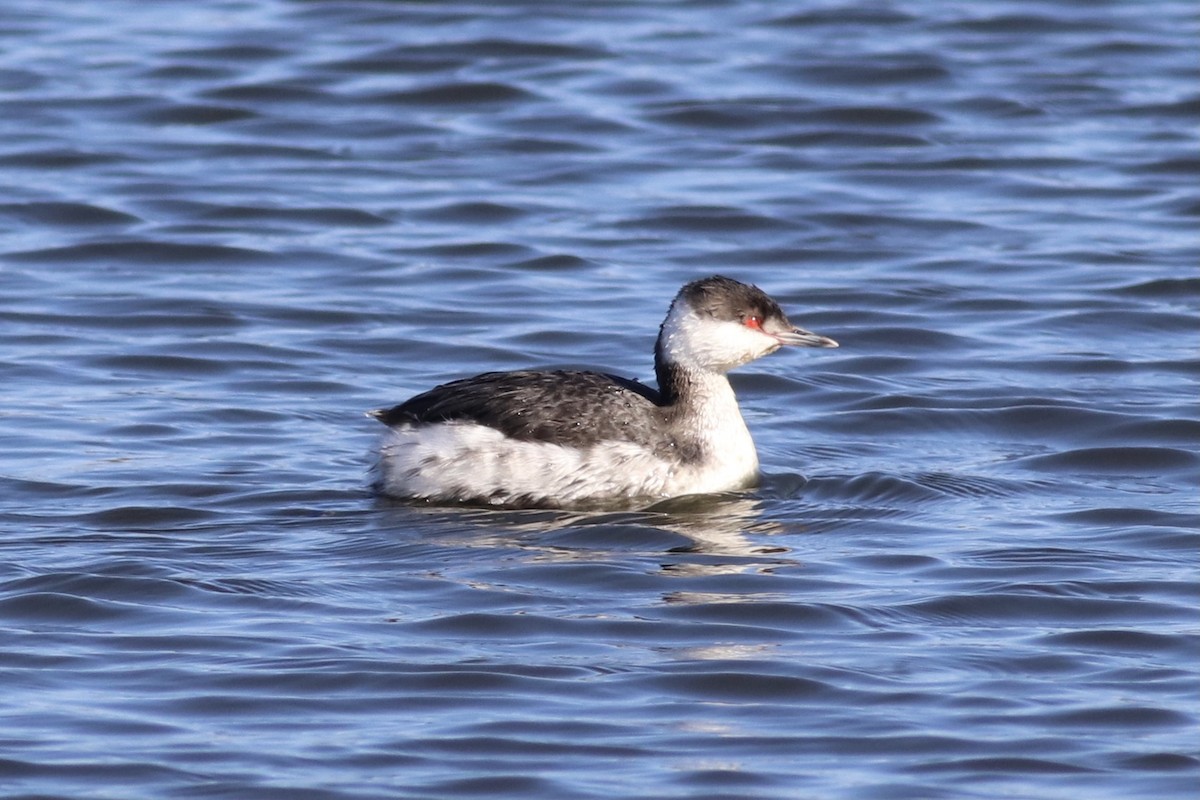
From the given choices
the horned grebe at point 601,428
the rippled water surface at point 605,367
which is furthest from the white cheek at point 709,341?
the rippled water surface at point 605,367

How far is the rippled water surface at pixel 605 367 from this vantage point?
6.87 m

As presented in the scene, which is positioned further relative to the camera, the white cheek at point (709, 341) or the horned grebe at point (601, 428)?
the white cheek at point (709, 341)

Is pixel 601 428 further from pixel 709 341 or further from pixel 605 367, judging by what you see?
pixel 605 367

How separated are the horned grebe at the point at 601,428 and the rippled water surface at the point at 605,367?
163mm

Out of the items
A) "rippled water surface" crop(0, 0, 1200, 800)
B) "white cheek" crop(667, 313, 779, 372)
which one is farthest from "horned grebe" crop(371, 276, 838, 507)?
"rippled water surface" crop(0, 0, 1200, 800)

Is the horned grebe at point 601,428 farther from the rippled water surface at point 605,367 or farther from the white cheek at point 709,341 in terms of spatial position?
the rippled water surface at point 605,367

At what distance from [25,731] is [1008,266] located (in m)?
8.51

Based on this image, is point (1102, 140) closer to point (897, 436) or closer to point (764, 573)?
point (897, 436)

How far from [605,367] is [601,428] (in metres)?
2.41

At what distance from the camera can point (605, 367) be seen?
11.8 metres

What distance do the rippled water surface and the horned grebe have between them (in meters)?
0.16

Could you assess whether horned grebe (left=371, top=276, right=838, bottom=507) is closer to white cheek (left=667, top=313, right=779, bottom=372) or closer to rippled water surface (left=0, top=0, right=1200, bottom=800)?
white cheek (left=667, top=313, right=779, bottom=372)

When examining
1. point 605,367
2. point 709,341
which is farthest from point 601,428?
point 605,367

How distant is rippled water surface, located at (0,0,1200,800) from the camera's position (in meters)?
6.87
